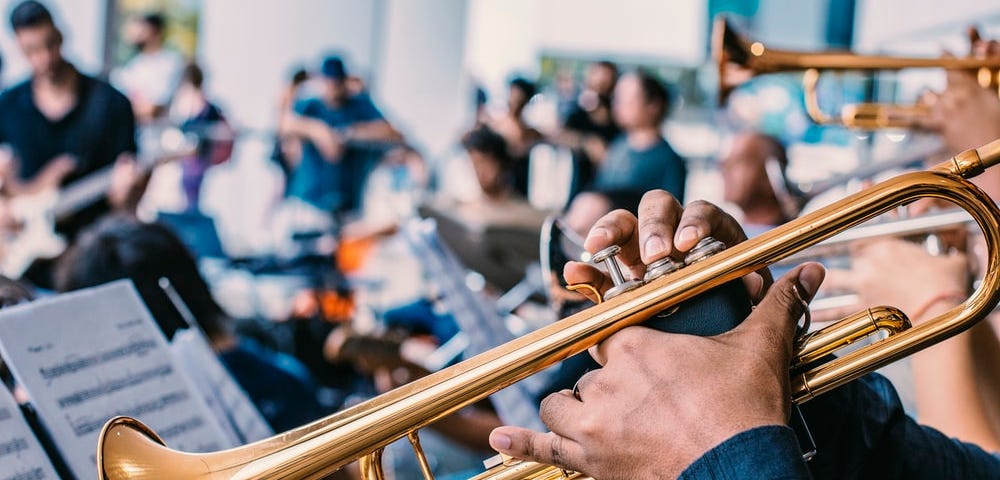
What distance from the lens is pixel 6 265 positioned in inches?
161

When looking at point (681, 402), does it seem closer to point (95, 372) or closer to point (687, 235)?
point (687, 235)

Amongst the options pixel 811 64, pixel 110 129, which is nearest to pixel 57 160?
pixel 110 129

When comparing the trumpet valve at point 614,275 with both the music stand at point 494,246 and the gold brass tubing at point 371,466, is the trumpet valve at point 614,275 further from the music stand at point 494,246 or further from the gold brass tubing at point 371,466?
the music stand at point 494,246

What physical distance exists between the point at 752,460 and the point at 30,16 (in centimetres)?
404

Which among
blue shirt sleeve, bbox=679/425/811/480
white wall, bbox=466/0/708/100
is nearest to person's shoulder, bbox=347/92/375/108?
white wall, bbox=466/0/708/100

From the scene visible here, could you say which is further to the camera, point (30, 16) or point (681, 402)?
point (30, 16)

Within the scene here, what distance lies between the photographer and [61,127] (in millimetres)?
4160

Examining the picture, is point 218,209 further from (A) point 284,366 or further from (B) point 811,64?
(B) point 811,64

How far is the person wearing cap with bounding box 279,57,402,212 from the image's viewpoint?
6109mm

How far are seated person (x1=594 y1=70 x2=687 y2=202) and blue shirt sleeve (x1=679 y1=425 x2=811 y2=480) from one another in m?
3.48

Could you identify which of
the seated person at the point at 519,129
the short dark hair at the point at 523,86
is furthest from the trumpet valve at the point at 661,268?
the short dark hair at the point at 523,86

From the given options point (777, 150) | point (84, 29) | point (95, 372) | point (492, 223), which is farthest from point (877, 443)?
point (84, 29)

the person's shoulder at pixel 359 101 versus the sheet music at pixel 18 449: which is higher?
the sheet music at pixel 18 449

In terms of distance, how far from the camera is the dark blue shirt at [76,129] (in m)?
4.12
